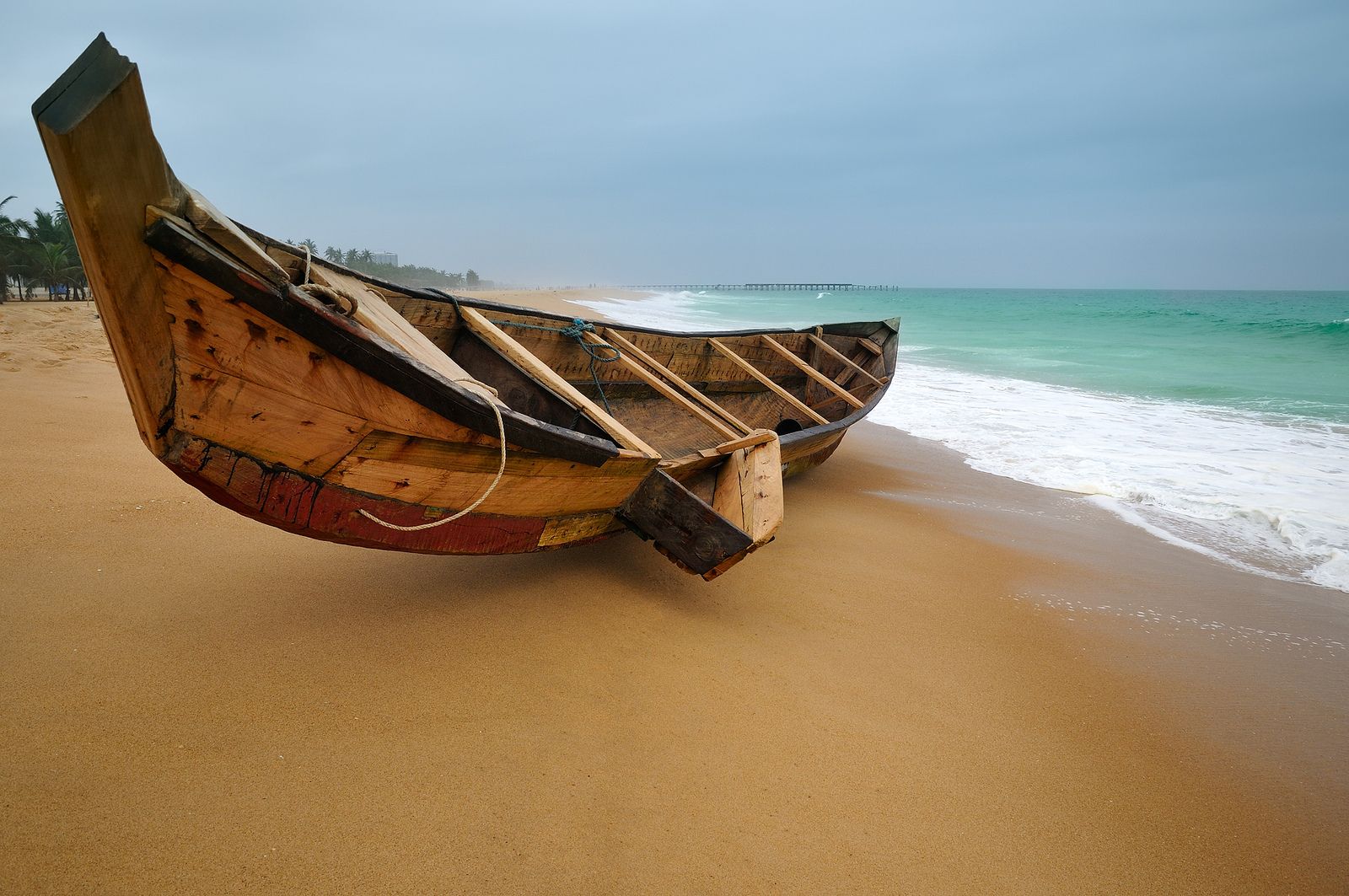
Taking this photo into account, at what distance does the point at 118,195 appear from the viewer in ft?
4.94

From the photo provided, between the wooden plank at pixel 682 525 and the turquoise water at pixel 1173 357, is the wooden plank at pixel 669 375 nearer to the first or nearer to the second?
the wooden plank at pixel 682 525

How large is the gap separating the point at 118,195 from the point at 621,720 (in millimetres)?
2139

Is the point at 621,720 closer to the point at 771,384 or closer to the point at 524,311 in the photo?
the point at 524,311

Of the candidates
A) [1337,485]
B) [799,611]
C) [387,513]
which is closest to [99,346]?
[387,513]

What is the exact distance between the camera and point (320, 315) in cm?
179

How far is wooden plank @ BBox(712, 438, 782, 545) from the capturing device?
10.5 ft

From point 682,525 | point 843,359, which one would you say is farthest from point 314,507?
point 843,359

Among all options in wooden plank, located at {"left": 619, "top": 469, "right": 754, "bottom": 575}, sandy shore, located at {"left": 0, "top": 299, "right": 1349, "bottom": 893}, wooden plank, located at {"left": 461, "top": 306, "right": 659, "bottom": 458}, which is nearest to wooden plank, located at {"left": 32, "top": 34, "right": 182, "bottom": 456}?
sandy shore, located at {"left": 0, "top": 299, "right": 1349, "bottom": 893}

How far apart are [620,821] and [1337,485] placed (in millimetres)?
7658

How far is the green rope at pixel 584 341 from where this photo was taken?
4219 mm

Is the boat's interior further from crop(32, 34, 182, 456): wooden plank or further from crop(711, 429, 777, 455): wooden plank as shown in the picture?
crop(32, 34, 182, 456): wooden plank

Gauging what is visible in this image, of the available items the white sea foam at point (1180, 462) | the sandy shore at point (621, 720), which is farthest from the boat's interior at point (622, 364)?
the white sea foam at point (1180, 462)

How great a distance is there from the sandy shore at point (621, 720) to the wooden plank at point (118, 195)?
3.21 feet

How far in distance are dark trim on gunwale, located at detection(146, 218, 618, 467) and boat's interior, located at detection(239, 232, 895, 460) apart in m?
0.24
